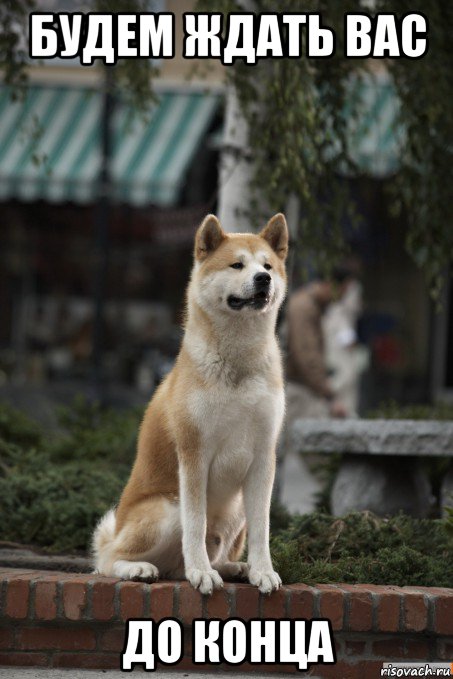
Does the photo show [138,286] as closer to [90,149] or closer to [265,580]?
[90,149]

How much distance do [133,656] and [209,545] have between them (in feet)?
1.76

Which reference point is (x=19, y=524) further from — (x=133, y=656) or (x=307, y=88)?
(x=307, y=88)

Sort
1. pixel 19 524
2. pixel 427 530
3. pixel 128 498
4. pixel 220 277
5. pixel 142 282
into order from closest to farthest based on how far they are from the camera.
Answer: pixel 220 277 → pixel 128 498 → pixel 427 530 → pixel 19 524 → pixel 142 282

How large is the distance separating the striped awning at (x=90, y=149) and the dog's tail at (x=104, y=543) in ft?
28.4

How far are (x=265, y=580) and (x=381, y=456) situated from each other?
2.58 meters

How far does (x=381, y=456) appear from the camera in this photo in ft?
22.0

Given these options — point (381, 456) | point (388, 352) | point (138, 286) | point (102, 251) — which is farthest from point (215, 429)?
point (138, 286)

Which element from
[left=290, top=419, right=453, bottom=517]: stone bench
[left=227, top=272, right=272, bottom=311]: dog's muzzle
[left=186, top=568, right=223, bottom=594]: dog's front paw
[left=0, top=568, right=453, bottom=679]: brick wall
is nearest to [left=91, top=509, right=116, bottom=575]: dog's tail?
[left=0, top=568, right=453, bottom=679]: brick wall

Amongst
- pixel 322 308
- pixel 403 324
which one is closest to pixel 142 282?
pixel 403 324

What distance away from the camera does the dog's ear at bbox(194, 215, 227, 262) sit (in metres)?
4.27

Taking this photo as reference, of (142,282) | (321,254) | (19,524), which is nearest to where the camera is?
(19,524)

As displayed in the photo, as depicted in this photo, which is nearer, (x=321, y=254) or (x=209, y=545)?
(x=209, y=545)

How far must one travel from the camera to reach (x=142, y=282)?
50.1 feet

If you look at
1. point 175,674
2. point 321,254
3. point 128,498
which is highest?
point 321,254
